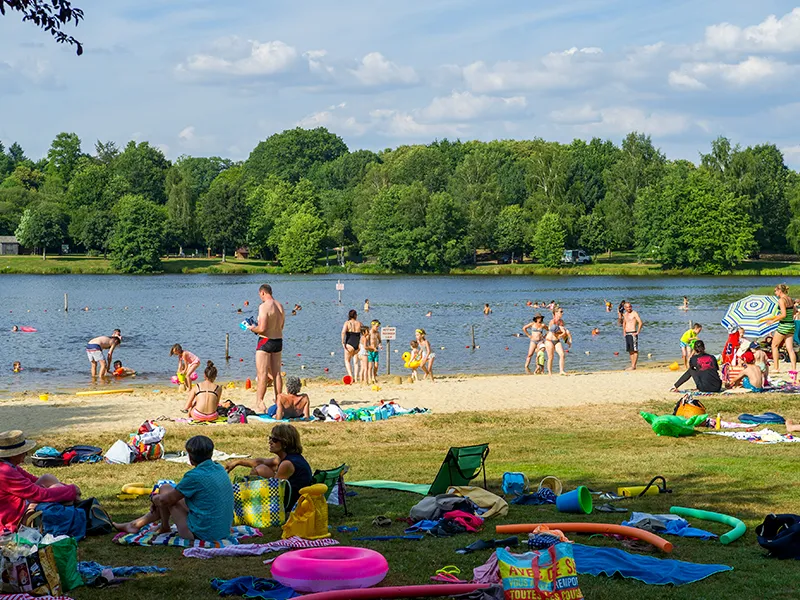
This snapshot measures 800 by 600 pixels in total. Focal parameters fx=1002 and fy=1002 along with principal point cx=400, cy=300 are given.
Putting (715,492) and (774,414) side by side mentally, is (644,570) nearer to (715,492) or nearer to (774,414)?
(715,492)

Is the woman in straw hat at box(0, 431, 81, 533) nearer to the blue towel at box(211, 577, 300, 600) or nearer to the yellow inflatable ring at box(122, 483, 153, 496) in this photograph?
the blue towel at box(211, 577, 300, 600)

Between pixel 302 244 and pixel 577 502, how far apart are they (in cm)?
9147

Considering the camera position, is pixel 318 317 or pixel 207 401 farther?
pixel 318 317

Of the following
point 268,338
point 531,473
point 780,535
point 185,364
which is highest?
point 268,338

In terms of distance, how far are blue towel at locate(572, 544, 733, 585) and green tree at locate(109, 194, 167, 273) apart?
91038 millimetres

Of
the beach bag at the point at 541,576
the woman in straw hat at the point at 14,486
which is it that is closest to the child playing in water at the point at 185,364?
the woman in straw hat at the point at 14,486

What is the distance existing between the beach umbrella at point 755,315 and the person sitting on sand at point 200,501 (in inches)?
603

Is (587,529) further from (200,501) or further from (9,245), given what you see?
(9,245)

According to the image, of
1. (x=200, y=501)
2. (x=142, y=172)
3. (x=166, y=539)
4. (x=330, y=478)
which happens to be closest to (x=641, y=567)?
(x=330, y=478)

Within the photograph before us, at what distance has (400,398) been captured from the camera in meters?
18.7

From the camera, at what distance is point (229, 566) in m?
7.05

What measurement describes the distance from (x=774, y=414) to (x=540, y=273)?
76086mm

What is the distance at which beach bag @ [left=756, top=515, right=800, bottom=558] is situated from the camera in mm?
6988

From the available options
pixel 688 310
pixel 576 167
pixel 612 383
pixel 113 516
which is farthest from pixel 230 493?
pixel 576 167
